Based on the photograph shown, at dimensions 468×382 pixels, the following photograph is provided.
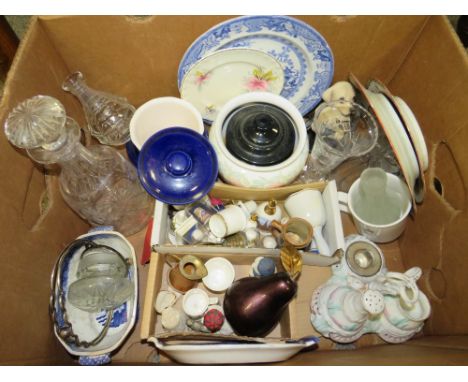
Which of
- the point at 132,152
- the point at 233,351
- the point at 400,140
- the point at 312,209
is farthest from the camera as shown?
the point at 132,152

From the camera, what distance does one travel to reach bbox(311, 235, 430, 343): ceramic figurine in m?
0.71

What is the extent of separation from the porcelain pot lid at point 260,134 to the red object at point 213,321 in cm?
32

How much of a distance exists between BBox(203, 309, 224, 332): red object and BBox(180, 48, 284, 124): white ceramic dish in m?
0.44

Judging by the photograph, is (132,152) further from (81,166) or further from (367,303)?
(367,303)

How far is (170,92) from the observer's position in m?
0.96

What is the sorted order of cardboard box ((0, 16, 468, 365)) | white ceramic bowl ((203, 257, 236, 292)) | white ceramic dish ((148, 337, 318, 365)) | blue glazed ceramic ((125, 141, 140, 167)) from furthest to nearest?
blue glazed ceramic ((125, 141, 140, 167)) → white ceramic bowl ((203, 257, 236, 292)) → cardboard box ((0, 16, 468, 365)) → white ceramic dish ((148, 337, 318, 365))

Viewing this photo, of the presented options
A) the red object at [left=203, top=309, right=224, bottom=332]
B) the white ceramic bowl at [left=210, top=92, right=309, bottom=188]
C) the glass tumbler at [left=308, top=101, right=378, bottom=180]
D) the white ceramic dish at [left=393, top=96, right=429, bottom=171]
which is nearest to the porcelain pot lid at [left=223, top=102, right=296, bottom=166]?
the white ceramic bowl at [left=210, top=92, right=309, bottom=188]

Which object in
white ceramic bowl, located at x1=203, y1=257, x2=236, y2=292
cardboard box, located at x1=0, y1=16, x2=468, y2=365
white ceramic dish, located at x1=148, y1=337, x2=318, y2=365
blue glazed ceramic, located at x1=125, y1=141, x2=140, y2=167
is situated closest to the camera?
white ceramic dish, located at x1=148, y1=337, x2=318, y2=365

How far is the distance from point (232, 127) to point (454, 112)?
448 millimetres

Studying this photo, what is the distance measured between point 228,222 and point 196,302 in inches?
6.9

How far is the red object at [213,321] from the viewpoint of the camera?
771 mm

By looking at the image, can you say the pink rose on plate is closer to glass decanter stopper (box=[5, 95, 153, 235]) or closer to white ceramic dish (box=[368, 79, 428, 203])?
white ceramic dish (box=[368, 79, 428, 203])

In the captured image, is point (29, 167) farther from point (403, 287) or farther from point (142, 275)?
point (403, 287)

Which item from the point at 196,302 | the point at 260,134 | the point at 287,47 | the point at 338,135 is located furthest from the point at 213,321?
the point at 287,47
